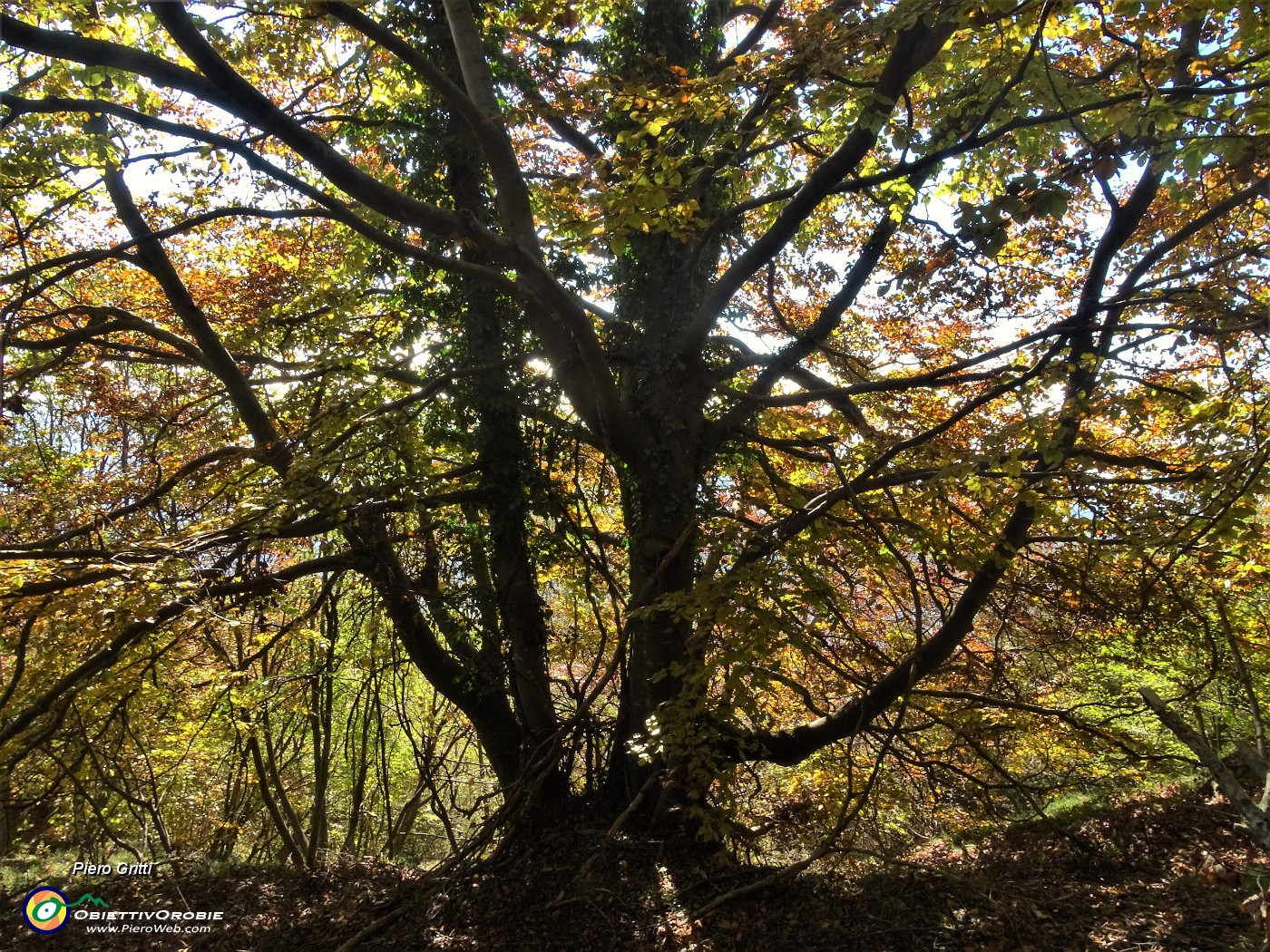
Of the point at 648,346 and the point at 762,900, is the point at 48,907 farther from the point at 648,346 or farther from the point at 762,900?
the point at 648,346

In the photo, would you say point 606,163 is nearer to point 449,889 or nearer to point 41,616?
point 41,616

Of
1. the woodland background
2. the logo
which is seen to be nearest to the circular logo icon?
the logo

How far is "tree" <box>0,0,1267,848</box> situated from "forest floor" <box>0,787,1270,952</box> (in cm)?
67

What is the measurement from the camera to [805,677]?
A: 585cm

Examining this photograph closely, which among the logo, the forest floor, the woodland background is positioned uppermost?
the woodland background

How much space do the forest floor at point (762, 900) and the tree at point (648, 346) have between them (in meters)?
0.67

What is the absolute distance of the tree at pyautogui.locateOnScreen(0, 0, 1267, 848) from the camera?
3512 mm

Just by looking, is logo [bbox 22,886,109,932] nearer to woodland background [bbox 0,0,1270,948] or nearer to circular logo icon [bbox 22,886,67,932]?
circular logo icon [bbox 22,886,67,932]

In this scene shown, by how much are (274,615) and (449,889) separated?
5449 mm

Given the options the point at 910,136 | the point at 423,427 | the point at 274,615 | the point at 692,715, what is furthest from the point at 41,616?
the point at 910,136

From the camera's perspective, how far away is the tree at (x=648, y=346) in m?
3.51

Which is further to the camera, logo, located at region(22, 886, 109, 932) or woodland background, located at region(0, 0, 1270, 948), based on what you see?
logo, located at region(22, 886, 109, 932)

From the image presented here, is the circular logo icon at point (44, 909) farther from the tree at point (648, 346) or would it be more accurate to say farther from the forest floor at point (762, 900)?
the tree at point (648, 346)

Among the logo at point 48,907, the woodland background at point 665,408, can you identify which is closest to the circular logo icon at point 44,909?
the logo at point 48,907
